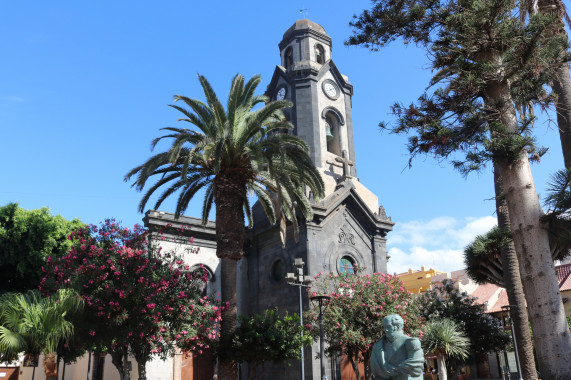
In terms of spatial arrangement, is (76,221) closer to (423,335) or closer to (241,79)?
(241,79)

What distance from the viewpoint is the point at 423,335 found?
814 inches

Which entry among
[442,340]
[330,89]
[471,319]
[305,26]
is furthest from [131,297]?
[305,26]

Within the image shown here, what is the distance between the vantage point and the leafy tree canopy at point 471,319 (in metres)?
26.0

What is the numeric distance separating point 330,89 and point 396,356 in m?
26.9

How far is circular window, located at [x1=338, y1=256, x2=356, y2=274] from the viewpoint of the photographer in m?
27.9

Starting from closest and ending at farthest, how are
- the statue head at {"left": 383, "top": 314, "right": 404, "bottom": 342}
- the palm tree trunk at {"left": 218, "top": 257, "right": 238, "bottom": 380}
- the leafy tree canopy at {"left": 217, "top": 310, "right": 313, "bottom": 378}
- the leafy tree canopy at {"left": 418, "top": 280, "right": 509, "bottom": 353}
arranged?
the statue head at {"left": 383, "top": 314, "right": 404, "bottom": 342} < the palm tree trunk at {"left": 218, "top": 257, "right": 238, "bottom": 380} < the leafy tree canopy at {"left": 217, "top": 310, "right": 313, "bottom": 378} < the leafy tree canopy at {"left": 418, "top": 280, "right": 509, "bottom": 353}

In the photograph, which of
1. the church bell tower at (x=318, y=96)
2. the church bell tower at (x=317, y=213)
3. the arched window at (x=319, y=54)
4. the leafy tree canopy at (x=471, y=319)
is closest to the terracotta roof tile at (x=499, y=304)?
the leafy tree canopy at (x=471, y=319)

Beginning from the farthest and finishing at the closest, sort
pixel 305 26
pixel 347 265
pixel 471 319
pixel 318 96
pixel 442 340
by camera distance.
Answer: pixel 305 26
pixel 318 96
pixel 347 265
pixel 471 319
pixel 442 340

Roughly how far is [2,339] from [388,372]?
1059 centimetres

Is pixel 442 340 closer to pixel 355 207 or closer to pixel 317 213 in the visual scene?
pixel 317 213

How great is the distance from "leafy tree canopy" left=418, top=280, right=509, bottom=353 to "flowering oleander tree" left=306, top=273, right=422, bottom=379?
512 cm

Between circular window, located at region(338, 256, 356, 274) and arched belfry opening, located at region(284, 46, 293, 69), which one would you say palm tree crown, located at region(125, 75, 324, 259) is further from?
arched belfry opening, located at region(284, 46, 293, 69)

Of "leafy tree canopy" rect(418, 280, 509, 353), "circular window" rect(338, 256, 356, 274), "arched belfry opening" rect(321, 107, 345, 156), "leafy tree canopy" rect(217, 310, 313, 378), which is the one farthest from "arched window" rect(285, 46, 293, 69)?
"leafy tree canopy" rect(217, 310, 313, 378)

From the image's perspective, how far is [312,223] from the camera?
88.9 feet
